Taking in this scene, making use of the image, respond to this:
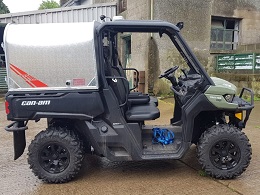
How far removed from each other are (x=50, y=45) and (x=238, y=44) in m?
10.4

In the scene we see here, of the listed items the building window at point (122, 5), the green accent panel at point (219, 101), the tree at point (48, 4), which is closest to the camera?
the green accent panel at point (219, 101)

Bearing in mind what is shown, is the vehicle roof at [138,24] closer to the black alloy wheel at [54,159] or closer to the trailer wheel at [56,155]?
the trailer wheel at [56,155]

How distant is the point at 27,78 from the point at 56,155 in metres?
1.04

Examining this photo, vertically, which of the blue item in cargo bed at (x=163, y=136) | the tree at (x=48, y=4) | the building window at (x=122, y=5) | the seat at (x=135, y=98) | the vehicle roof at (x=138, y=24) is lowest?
the blue item in cargo bed at (x=163, y=136)

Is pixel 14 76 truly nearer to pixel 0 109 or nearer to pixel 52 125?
pixel 52 125

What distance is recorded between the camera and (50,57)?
11.1 ft

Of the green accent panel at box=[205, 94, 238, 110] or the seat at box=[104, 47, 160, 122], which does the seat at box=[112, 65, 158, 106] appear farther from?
the green accent panel at box=[205, 94, 238, 110]

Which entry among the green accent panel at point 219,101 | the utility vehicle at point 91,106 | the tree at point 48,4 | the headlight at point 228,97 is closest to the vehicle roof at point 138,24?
the utility vehicle at point 91,106

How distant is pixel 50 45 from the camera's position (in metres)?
3.37

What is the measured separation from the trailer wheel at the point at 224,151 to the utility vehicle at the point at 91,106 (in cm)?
1

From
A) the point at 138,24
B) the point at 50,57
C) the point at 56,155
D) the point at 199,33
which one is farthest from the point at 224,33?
the point at 56,155

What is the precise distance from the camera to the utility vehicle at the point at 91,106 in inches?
134

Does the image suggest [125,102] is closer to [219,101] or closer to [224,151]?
[219,101]

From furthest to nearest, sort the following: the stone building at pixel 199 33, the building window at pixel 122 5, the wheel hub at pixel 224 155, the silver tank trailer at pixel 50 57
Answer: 1. the building window at pixel 122 5
2. the stone building at pixel 199 33
3. the wheel hub at pixel 224 155
4. the silver tank trailer at pixel 50 57
